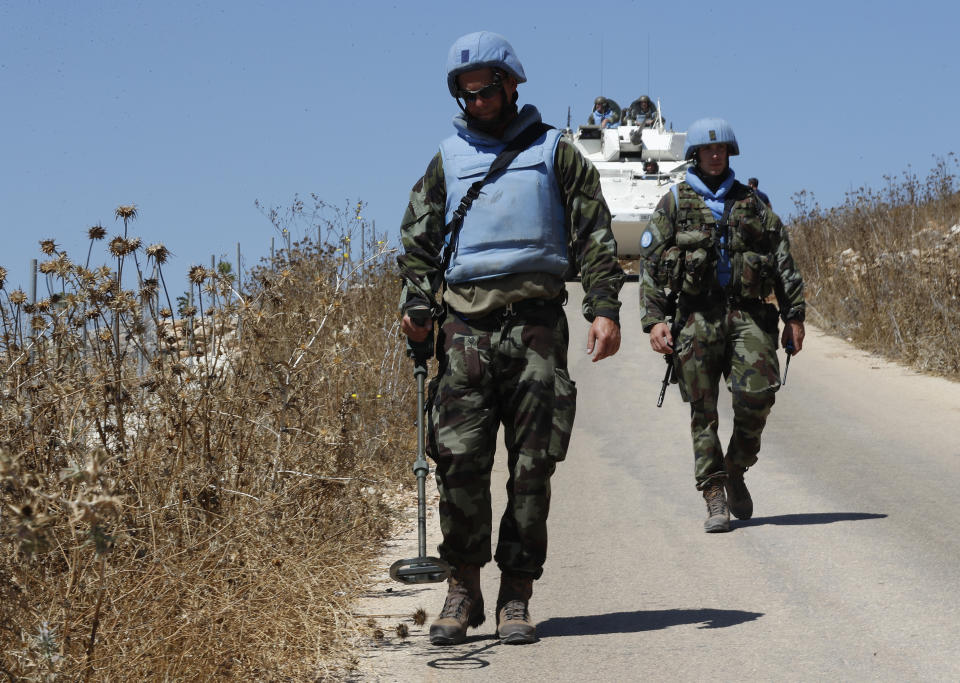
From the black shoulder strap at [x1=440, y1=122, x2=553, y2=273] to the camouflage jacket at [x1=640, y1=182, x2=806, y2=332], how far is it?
6.64 ft

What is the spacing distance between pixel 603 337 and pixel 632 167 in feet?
66.0

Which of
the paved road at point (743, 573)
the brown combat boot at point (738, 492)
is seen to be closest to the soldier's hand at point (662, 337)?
the brown combat boot at point (738, 492)

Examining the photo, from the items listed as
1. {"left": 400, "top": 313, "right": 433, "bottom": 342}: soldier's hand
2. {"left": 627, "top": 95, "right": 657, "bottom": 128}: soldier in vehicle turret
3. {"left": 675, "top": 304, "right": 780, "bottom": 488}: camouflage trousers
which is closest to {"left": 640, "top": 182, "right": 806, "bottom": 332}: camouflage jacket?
{"left": 675, "top": 304, "right": 780, "bottom": 488}: camouflage trousers

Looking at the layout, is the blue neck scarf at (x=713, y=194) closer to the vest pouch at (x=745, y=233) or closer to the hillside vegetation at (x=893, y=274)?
the vest pouch at (x=745, y=233)

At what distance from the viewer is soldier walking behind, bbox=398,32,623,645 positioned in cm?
482

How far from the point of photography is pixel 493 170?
4906mm

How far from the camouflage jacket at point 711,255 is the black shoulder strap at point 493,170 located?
2.02 metres

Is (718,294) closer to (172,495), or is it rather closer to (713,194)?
(713,194)

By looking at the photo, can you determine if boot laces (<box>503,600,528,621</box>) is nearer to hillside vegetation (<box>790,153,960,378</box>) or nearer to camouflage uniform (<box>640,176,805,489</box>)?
camouflage uniform (<box>640,176,805,489</box>)

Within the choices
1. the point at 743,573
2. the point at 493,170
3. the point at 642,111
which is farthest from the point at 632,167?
the point at 493,170

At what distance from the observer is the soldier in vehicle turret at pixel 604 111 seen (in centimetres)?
2820

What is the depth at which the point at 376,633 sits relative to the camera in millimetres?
4848

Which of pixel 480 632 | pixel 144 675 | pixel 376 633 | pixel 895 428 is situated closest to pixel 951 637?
pixel 480 632

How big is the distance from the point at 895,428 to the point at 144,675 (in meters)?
8.12
